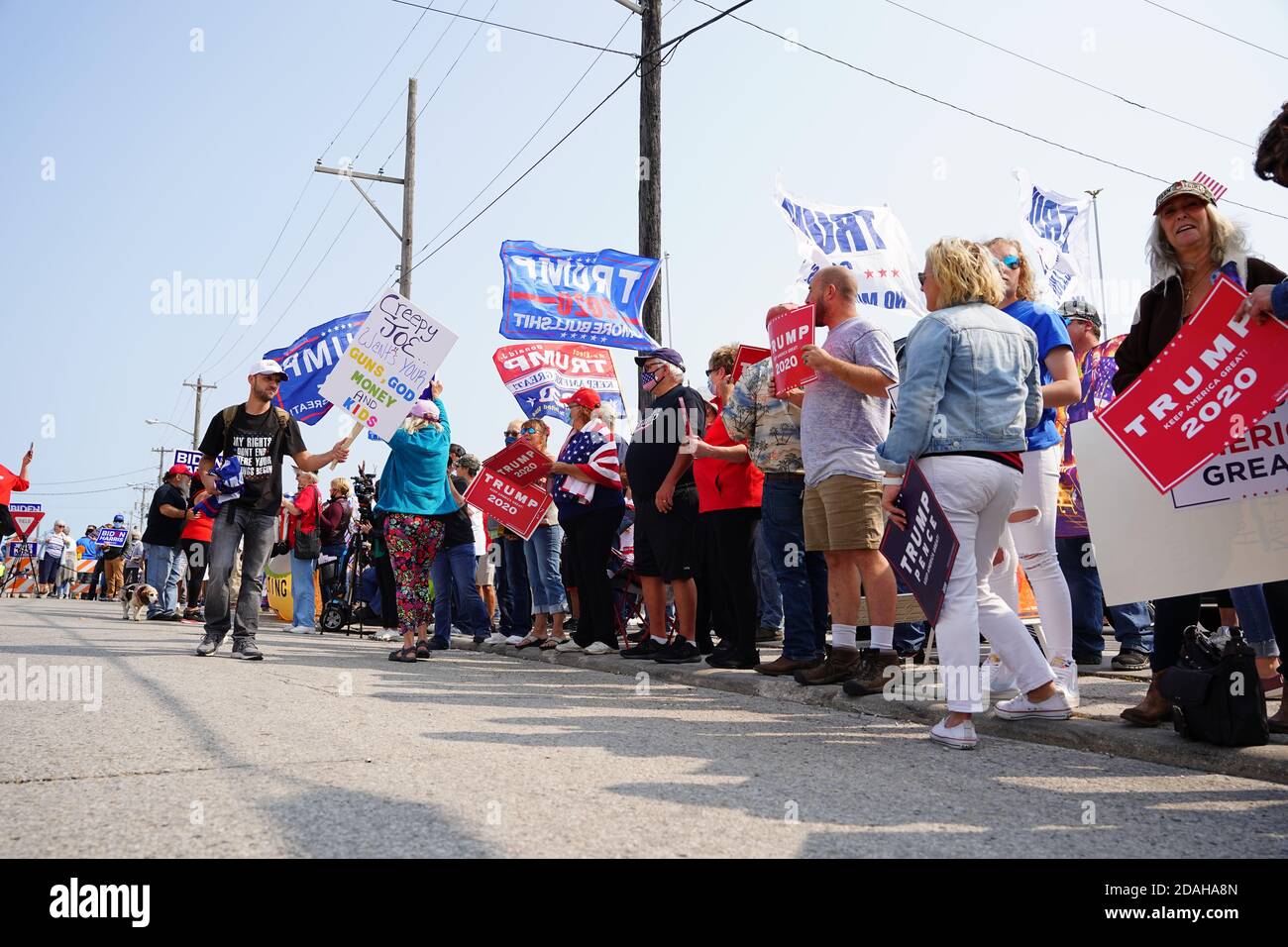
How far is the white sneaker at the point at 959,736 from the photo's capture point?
4082mm

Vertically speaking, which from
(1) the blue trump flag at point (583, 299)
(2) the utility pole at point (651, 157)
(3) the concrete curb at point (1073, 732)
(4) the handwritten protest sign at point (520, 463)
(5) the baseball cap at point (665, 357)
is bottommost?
(3) the concrete curb at point (1073, 732)

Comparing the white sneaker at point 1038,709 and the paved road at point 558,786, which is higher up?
the white sneaker at point 1038,709

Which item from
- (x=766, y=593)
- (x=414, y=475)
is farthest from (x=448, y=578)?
(x=766, y=593)

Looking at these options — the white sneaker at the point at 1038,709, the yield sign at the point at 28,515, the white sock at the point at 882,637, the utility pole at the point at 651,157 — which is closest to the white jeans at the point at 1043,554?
the white sneaker at the point at 1038,709

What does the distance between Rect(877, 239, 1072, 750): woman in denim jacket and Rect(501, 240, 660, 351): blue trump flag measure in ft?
23.7

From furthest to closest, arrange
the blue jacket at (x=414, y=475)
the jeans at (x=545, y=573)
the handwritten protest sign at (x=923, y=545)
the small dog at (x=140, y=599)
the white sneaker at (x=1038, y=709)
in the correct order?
the small dog at (x=140, y=599) → the jeans at (x=545, y=573) → the blue jacket at (x=414, y=475) → the white sneaker at (x=1038, y=709) → the handwritten protest sign at (x=923, y=545)

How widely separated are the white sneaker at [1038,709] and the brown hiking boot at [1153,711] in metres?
0.25

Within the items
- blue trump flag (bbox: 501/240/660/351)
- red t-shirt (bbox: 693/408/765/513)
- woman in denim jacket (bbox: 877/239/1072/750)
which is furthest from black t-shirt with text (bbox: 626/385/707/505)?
blue trump flag (bbox: 501/240/660/351)

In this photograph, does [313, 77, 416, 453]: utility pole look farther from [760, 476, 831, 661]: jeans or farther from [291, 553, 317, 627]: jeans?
[760, 476, 831, 661]: jeans

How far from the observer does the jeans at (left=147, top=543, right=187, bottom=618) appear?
1445 cm

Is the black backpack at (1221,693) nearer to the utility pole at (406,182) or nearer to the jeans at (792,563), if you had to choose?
the jeans at (792,563)

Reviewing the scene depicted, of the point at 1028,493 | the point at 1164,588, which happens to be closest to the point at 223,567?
the point at 1028,493

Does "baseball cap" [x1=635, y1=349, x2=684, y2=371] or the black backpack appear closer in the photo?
the black backpack
